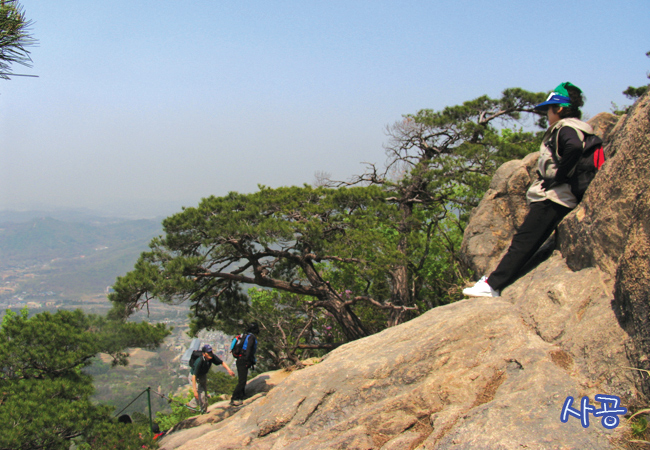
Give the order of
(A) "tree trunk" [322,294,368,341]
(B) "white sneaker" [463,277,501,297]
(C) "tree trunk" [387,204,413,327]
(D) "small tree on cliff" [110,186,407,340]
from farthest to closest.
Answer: (C) "tree trunk" [387,204,413,327]
(A) "tree trunk" [322,294,368,341]
(D) "small tree on cliff" [110,186,407,340]
(B) "white sneaker" [463,277,501,297]

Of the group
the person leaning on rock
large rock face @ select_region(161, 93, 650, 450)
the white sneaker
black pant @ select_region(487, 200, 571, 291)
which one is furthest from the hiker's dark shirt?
the person leaning on rock

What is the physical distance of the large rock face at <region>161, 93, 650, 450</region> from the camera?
104 inches

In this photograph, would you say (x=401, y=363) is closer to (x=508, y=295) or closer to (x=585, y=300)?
(x=508, y=295)

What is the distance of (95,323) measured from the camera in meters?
8.31

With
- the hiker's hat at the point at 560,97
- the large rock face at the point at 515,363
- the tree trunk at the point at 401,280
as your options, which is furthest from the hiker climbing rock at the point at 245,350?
the hiker's hat at the point at 560,97

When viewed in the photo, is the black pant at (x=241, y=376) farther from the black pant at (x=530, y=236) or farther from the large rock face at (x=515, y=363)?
the black pant at (x=530, y=236)

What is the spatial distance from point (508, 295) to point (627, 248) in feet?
4.70

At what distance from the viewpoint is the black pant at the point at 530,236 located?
393 centimetres

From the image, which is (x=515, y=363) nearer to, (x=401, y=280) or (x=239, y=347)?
(x=239, y=347)

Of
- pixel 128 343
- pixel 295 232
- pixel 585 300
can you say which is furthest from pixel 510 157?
pixel 128 343

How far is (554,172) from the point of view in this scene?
3799 millimetres

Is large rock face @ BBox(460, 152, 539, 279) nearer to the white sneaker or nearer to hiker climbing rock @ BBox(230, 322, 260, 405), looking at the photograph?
the white sneaker

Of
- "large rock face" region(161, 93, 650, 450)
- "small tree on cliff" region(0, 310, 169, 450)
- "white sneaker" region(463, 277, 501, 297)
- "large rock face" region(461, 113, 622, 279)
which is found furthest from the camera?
"small tree on cliff" region(0, 310, 169, 450)

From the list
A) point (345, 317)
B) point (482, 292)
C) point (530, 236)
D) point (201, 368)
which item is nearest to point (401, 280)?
point (345, 317)
